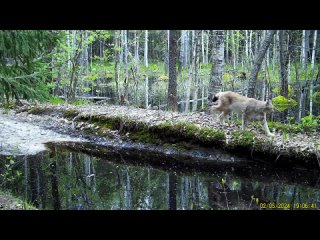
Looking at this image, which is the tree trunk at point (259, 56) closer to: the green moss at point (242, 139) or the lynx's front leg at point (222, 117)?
the lynx's front leg at point (222, 117)

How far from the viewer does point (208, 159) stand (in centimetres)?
990

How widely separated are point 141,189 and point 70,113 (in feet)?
22.9

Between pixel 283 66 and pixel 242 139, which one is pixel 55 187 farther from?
pixel 283 66

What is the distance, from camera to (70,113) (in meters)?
14.1

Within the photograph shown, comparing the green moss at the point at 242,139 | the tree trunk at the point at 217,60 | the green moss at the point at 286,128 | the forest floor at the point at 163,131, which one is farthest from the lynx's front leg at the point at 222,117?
the tree trunk at the point at 217,60

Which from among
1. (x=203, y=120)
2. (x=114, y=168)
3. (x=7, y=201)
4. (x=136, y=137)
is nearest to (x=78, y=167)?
(x=114, y=168)

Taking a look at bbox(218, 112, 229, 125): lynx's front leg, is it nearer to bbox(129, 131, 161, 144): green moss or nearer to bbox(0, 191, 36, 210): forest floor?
bbox(129, 131, 161, 144): green moss

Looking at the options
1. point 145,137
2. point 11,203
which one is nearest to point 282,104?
point 145,137

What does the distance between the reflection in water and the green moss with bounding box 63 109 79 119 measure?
14.0 feet

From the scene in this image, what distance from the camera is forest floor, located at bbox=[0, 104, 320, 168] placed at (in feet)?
29.9

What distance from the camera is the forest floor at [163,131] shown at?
912cm

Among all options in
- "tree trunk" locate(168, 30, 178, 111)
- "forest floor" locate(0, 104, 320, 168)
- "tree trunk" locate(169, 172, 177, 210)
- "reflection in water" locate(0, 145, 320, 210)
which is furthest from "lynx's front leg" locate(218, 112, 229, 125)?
"tree trunk" locate(168, 30, 178, 111)

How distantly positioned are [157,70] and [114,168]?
90.3ft

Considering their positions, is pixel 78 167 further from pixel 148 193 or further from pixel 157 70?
pixel 157 70
